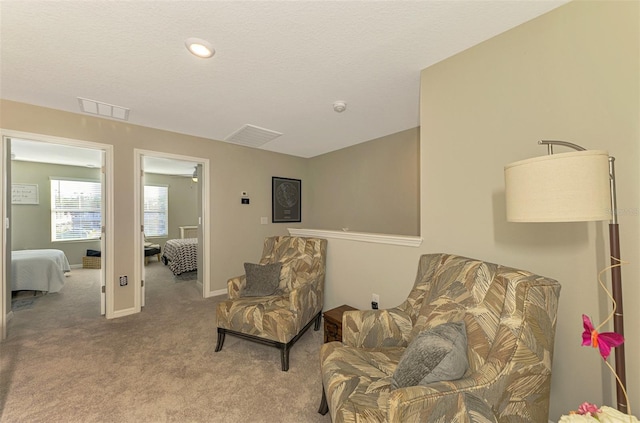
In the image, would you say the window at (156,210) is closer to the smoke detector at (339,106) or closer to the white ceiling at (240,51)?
the white ceiling at (240,51)

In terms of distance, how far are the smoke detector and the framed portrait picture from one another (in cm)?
212

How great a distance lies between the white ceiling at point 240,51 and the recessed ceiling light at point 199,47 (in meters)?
0.04

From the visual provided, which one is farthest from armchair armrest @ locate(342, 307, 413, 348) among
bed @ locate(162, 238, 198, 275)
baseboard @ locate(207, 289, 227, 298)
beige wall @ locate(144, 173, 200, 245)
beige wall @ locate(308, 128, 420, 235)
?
beige wall @ locate(144, 173, 200, 245)

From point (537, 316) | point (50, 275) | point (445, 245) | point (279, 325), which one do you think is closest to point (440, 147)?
point (445, 245)

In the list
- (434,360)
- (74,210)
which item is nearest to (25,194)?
(74,210)

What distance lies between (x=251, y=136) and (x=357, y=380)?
10.9 ft

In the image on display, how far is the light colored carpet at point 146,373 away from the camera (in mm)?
1637

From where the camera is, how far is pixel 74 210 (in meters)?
6.05

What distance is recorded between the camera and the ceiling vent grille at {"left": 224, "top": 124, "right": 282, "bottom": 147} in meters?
3.47

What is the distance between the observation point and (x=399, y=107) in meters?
2.81

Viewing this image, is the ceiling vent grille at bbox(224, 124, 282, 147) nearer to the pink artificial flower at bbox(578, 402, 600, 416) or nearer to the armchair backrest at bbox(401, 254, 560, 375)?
the armchair backrest at bbox(401, 254, 560, 375)

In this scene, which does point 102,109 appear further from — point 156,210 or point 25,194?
point 156,210

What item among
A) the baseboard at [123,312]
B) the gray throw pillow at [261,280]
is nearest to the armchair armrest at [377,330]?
the gray throw pillow at [261,280]

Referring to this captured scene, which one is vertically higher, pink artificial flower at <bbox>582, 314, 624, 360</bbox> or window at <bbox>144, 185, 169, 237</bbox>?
window at <bbox>144, 185, 169, 237</bbox>
